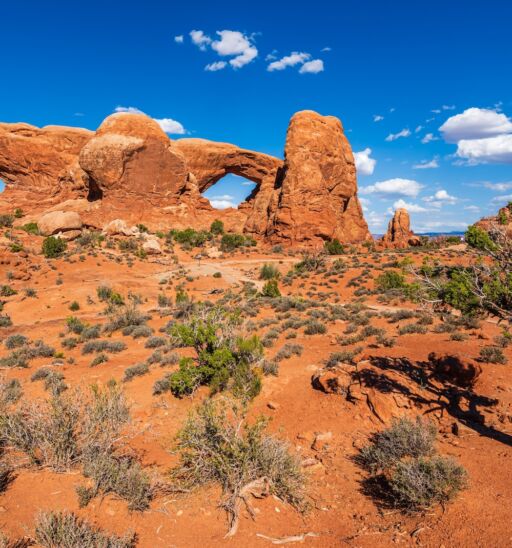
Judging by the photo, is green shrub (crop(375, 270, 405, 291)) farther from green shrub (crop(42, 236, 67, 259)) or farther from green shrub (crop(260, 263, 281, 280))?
green shrub (crop(42, 236, 67, 259))

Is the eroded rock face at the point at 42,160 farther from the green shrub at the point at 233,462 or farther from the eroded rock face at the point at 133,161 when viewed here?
→ the green shrub at the point at 233,462

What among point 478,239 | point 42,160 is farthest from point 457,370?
point 42,160

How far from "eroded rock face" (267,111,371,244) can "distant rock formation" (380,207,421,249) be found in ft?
19.6

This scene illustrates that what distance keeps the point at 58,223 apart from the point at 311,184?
2796 centimetres

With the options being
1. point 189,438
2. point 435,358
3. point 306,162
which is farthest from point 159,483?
point 306,162

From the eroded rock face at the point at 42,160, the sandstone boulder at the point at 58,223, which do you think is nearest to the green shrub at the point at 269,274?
the sandstone boulder at the point at 58,223

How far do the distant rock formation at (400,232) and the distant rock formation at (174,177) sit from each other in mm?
3312

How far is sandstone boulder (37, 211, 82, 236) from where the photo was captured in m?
36.3

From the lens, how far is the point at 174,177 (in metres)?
43.8

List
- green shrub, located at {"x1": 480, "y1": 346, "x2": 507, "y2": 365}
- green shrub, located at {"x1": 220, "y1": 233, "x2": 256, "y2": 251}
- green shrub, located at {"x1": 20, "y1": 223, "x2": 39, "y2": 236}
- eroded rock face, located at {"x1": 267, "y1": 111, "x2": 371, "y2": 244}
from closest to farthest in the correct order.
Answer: green shrub, located at {"x1": 480, "y1": 346, "x2": 507, "y2": 365}
green shrub, located at {"x1": 20, "y1": 223, "x2": 39, "y2": 236}
green shrub, located at {"x1": 220, "y1": 233, "x2": 256, "y2": 251}
eroded rock face, located at {"x1": 267, "y1": 111, "x2": 371, "y2": 244}

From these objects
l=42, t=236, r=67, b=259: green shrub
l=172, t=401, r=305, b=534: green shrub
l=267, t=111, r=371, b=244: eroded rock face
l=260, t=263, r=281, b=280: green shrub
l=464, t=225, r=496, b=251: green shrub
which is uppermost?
l=267, t=111, r=371, b=244: eroded rock face

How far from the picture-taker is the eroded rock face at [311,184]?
3878 cm

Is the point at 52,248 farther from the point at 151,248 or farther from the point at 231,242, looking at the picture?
the point at 231,242

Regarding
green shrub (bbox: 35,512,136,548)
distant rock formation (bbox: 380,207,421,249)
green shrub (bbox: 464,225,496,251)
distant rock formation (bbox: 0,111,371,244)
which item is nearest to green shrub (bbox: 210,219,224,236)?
distant rock formation (bbox: 0,111,371,244)
